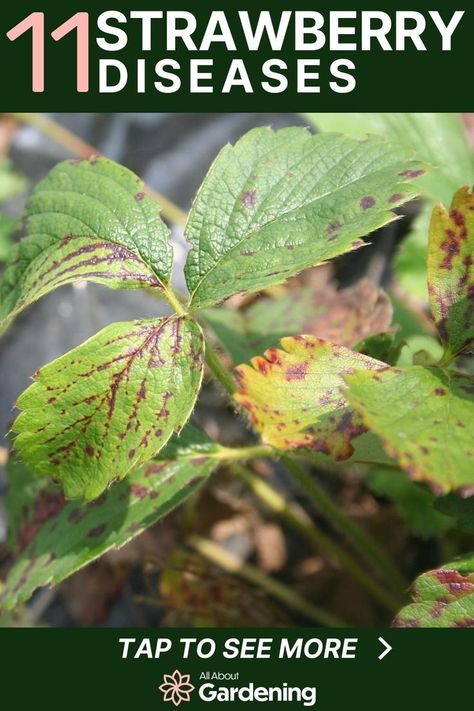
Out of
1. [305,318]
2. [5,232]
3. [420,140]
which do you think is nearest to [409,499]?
[305,318]

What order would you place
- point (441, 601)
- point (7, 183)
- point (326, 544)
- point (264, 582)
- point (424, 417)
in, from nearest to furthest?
point (424, 417) < point (441, 601) < point (326, 544) < point (264, 582) < point (7, 183)

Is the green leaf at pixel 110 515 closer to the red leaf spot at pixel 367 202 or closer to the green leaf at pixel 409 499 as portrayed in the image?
the red leaf spot at pixel 367 202

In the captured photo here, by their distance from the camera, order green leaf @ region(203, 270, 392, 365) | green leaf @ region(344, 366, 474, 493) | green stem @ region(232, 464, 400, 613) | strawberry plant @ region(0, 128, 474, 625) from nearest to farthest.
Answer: green leaf @ region(344, 366, 474, 493), strawberry plant @ region(0, 128, 474, 625), green leaf @ region(203, 270, 392, 365), green stem @ region(232, 464, 400, 613)

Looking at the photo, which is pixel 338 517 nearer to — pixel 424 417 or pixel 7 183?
pixel 424 417

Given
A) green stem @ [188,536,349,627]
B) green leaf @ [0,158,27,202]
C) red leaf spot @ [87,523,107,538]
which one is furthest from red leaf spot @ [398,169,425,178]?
green leaf @ [0,158,27,202]

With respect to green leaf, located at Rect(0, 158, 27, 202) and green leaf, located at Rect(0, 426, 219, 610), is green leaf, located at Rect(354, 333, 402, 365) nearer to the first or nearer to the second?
green leaf, located at Rect(0, 426, 219, 610)

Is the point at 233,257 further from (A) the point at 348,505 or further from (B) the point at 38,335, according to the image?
(B) the point at 38,335
